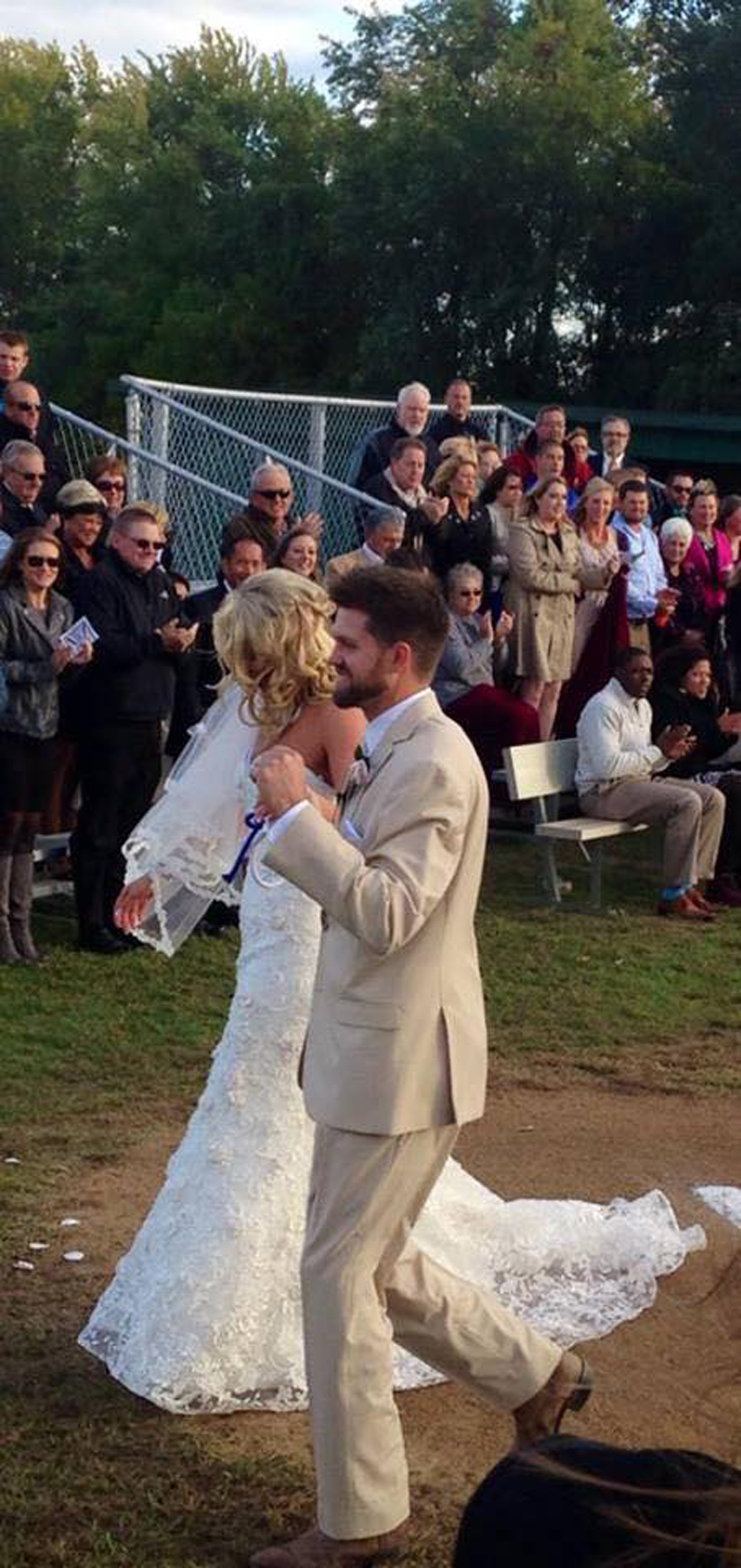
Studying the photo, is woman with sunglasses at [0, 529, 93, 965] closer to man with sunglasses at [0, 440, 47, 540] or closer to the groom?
man with sunglasses at [0, 440, 47, 540]

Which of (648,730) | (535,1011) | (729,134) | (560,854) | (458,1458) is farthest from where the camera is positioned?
(729,134)

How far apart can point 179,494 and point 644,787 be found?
3.92 metres

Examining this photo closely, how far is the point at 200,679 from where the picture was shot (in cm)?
1197

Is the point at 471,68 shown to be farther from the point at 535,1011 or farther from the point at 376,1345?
the point at 376,1345

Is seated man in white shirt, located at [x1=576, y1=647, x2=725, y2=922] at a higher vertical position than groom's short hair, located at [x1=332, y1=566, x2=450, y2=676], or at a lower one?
lower

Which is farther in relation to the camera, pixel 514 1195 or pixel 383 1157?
pixel 514 1195

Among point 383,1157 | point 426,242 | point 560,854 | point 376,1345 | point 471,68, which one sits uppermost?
point 471,68

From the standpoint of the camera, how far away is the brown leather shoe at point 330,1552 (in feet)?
14.7

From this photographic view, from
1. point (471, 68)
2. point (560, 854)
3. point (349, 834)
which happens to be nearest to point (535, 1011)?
point (560, 854)

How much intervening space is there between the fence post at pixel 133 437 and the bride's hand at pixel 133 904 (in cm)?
820

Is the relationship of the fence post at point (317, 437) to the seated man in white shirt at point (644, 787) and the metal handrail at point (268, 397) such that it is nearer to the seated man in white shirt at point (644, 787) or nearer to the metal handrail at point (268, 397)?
the metal handrail at point (268, 397)

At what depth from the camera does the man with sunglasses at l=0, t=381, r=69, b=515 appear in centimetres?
1195

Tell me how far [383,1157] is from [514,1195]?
2.90 m

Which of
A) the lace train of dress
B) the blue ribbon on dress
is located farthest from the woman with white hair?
the lace train of dress
